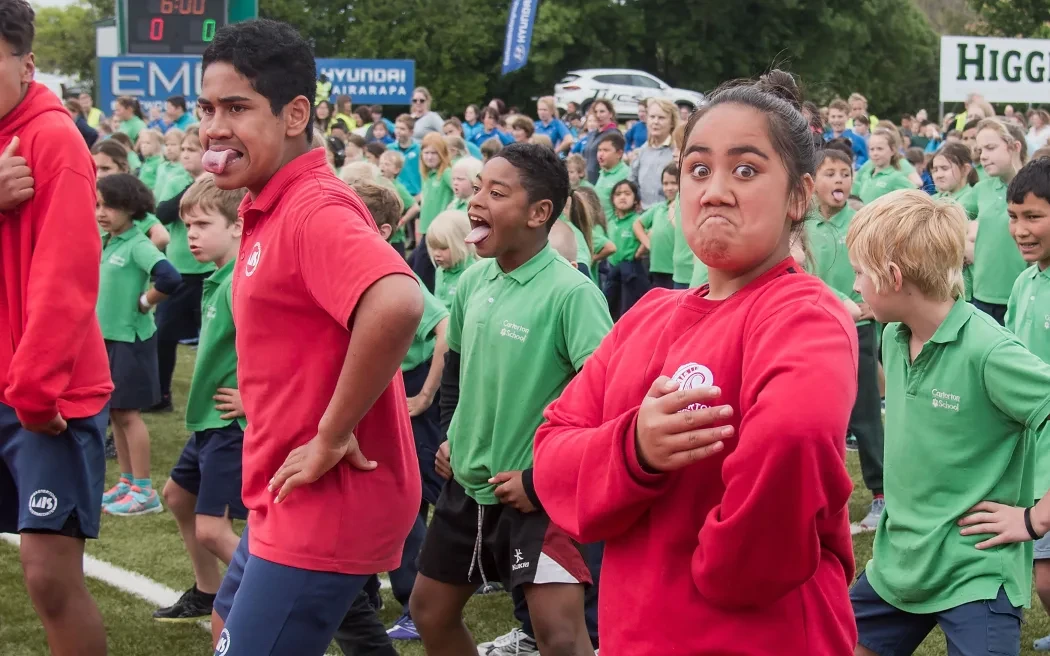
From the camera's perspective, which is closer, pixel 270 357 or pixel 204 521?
pixel 270 357

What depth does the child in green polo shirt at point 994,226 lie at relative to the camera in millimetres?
8062

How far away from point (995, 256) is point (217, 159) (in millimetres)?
6424

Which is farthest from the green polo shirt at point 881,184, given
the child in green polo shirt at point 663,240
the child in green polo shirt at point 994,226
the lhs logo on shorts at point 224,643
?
the lhs logo on shorts at point 224,643

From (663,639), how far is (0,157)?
8.63ft

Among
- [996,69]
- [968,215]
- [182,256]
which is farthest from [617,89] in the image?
[968,215]

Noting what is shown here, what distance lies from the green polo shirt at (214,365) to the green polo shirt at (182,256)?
4536mm

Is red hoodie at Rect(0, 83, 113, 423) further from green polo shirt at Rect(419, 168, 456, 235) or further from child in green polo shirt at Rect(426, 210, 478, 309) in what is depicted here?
green polo shirt at Rect(419, 168, 456, 235)

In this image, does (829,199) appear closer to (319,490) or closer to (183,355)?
(319,490)

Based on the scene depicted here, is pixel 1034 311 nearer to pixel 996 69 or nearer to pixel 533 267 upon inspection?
pixel 533 267

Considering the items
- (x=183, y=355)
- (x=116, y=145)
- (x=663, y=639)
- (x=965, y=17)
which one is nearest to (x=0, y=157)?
(x=663, y=639)

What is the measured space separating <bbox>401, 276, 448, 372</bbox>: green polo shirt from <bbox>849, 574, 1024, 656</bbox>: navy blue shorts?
7.68ft

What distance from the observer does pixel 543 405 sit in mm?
3939

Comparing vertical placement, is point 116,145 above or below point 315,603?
above

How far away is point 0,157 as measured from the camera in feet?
12.1
